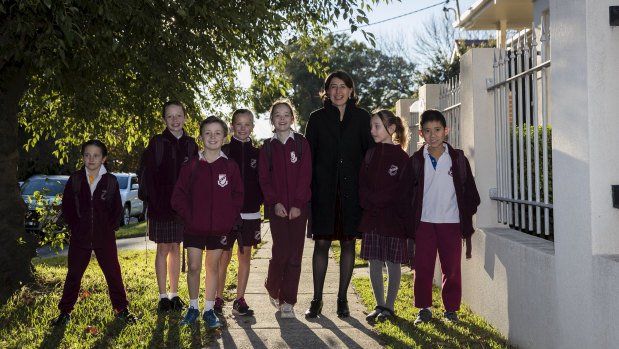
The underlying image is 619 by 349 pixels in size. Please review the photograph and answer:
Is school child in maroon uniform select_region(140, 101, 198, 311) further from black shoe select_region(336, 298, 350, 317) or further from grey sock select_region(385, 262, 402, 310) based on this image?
grey sock select_region(385, 262, 402, 310)

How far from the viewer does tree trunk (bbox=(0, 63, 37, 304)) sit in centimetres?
668

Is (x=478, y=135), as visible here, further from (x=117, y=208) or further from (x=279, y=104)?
(x=117, y=208)

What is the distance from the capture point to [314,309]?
5574mm

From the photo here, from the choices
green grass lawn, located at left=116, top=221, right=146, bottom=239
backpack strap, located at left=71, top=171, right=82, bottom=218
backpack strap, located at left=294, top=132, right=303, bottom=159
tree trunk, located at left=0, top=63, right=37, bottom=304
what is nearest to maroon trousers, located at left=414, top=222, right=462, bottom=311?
backpack strap, located at left=294, top=132, right=303, bottom=159

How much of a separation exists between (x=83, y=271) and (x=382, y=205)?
8.65ft

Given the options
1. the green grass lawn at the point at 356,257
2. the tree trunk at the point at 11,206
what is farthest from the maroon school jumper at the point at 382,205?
the tree trunk at the point at 11,206

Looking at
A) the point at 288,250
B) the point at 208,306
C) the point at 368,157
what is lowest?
the point at 208,306

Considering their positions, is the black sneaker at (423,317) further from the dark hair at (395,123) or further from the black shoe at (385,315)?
the dark hair at (395,123)

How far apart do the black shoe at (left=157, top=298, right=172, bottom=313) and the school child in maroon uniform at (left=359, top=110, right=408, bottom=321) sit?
184 centimetres

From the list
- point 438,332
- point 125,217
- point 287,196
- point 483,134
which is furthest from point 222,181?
point 125,217

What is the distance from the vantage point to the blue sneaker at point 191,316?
204 inches

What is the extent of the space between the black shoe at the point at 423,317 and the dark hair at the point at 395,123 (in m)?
1.47

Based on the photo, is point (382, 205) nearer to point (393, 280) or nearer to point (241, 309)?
point (393, 280)

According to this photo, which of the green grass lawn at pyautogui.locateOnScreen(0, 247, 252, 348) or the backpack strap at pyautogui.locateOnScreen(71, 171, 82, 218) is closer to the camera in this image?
the green grass lawn at pyautogui.locateOnScreen(0, 247, 252, 348)
